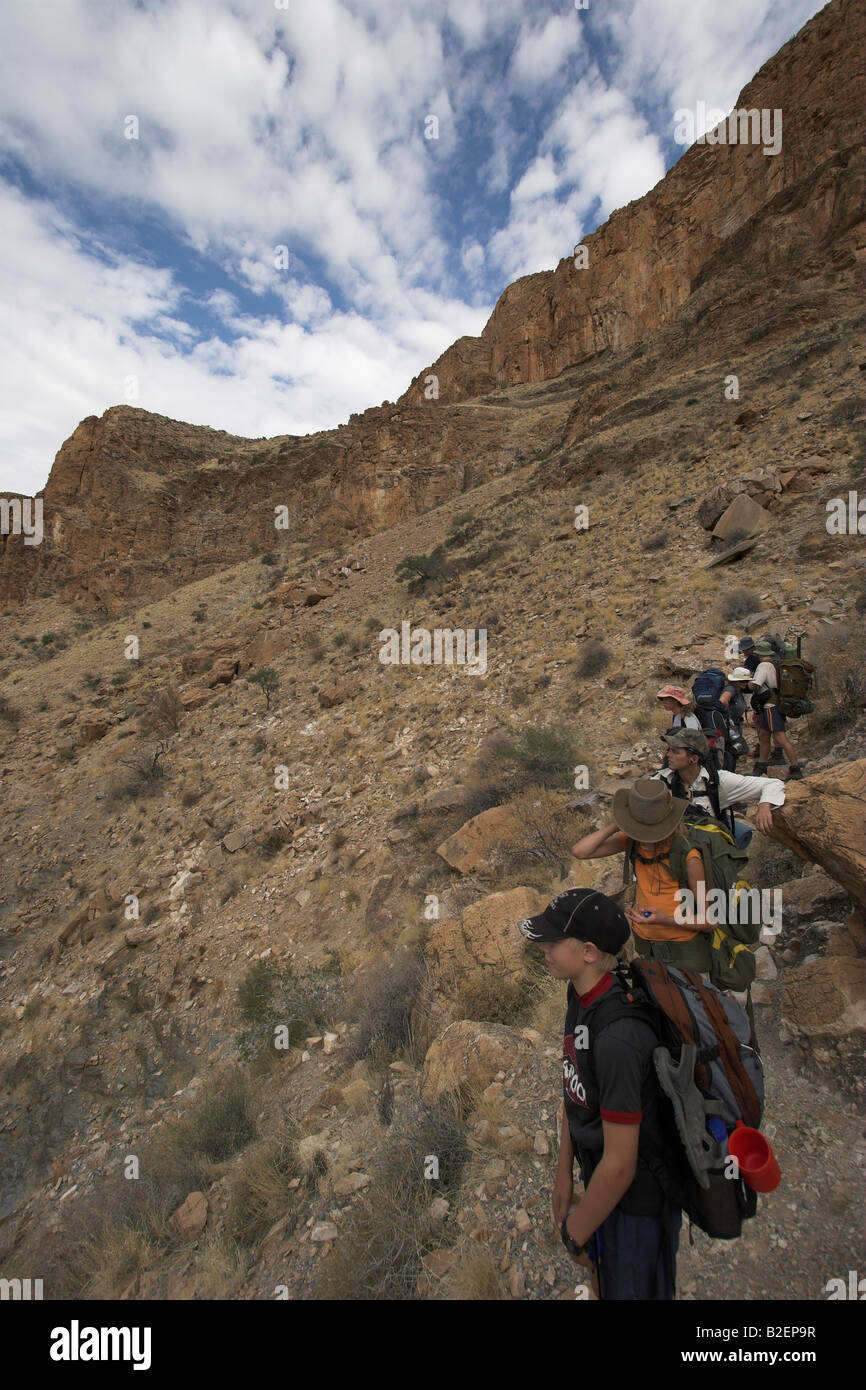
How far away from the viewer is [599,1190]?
144 centimetres

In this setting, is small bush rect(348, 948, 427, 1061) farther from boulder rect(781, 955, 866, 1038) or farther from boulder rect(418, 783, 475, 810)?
boulder rect(781, 955, 866, 1038)

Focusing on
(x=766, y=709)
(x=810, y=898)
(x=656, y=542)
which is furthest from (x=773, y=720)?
(x=656, y=542)

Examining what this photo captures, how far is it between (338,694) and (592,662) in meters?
5.09

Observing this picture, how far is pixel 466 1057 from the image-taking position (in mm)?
3201

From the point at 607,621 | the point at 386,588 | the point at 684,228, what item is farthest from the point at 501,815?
the point at 684,228

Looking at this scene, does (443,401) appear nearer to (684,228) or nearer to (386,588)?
(684,228)

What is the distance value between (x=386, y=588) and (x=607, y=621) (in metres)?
9.42

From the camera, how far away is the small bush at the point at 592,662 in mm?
7906

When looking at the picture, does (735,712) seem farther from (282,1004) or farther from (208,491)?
(208,491)

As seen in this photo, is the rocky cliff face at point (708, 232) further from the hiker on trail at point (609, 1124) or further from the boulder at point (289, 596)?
the hiker on trail at point (609, 1124)

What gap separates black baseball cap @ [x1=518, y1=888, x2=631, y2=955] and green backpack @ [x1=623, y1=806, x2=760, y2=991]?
0.83 meters

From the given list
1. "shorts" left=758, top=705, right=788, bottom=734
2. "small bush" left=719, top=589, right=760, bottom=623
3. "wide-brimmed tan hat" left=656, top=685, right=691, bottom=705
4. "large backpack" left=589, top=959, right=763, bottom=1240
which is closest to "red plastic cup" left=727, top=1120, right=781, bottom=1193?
"large backpack" left=589, top=959, right=763, bottom=1240

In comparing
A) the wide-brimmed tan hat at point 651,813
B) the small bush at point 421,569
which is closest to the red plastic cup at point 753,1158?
the wide-brimmed tan hat at point 651,813
